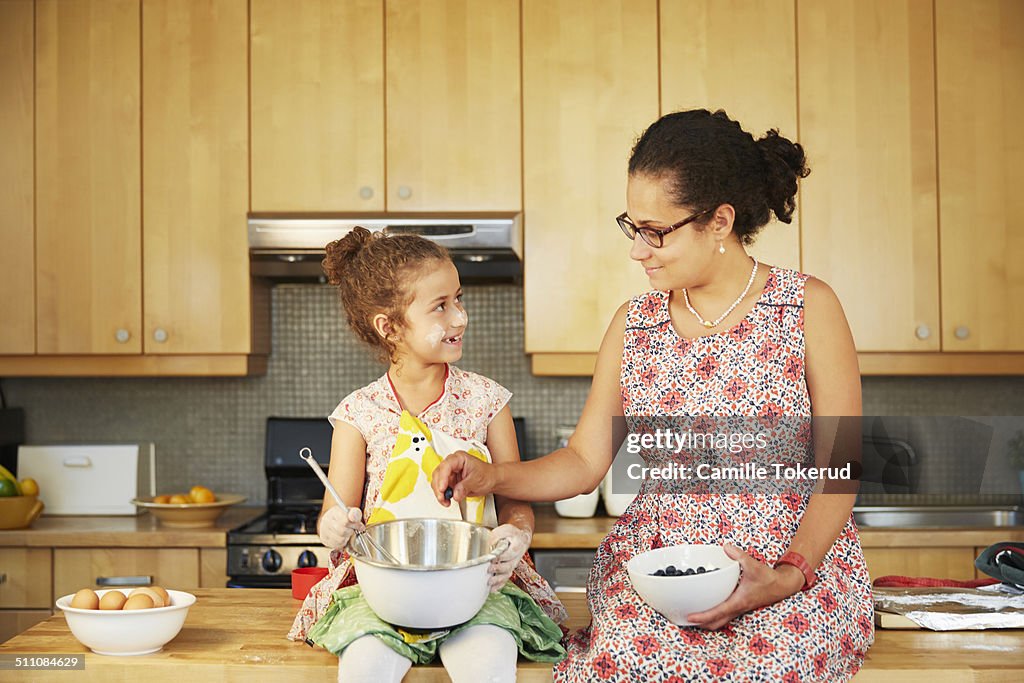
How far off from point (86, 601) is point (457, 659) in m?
0.59

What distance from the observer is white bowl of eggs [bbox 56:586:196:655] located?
1575 mm

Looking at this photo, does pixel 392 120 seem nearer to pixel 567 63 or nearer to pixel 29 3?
pixel 567 63

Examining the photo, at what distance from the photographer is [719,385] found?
171cm

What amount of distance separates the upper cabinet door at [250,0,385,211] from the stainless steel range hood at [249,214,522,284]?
5cm

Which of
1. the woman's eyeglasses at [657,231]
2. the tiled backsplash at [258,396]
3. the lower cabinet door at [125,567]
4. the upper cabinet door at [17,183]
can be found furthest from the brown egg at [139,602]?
the tiled backsplash at [258,396]

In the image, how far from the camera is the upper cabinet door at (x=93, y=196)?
3.08 metres

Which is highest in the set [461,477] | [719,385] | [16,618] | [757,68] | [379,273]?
[757,68]

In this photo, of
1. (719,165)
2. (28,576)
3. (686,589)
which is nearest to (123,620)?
(686,589)

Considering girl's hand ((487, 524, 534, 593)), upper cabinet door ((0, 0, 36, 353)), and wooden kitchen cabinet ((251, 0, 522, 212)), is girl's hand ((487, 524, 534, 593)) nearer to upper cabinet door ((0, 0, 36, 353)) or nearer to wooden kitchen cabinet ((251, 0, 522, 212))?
wooden kitchen cabinet ((251, 0, 522, 212))

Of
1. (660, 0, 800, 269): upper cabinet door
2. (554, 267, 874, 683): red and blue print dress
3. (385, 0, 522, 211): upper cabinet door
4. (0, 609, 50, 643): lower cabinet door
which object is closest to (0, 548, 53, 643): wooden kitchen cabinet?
(0, 609, 50, 643): lower cabinet door

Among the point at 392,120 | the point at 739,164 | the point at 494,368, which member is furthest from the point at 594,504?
the point at 739,164

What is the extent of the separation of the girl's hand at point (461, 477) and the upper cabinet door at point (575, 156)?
138cm

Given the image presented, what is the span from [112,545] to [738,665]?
2024 millimetres

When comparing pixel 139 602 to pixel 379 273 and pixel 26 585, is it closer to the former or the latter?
pixel 379 273
